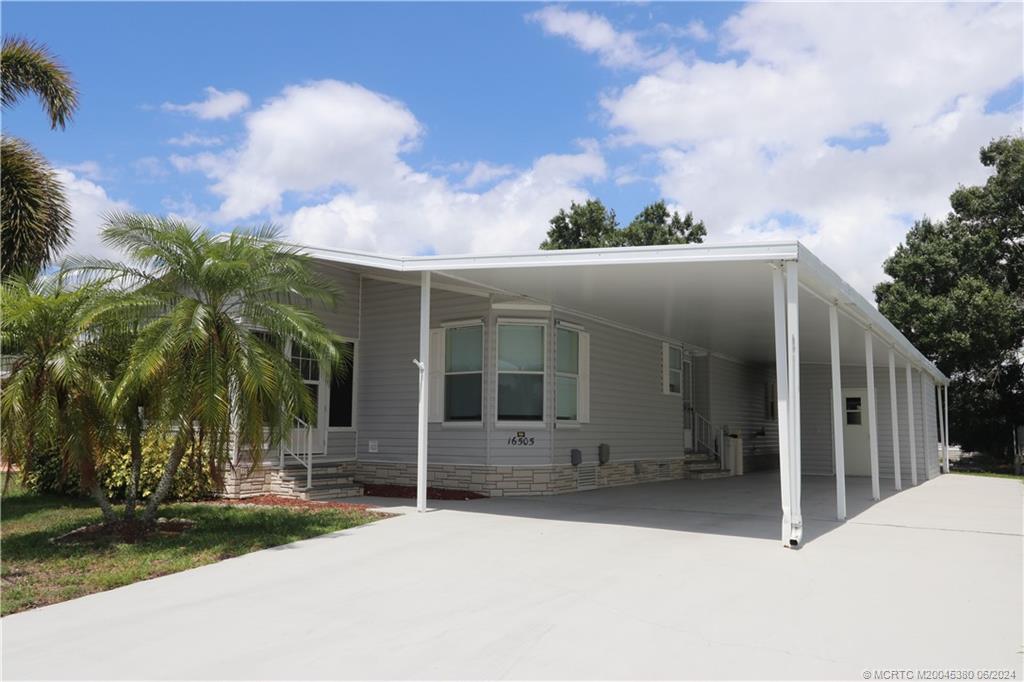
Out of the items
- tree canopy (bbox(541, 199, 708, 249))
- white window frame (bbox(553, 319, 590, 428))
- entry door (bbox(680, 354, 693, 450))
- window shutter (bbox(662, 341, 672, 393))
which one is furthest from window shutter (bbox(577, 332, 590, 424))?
tree canopy (bbox(541, 199, 708, 249))

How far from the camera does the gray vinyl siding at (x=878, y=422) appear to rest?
17.7 m

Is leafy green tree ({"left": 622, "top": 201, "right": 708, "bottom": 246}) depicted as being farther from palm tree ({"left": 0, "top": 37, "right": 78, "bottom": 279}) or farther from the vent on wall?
palm tree ({"left": 0, "top": 37, "right": 78, "bottom": 279})

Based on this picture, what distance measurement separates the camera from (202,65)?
33.4 feet

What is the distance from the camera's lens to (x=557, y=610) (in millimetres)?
5078

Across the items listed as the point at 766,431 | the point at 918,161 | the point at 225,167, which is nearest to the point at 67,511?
the point at 225,167

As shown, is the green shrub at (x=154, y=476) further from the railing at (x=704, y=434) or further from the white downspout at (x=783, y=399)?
→ the railing at (x=704, y=434)

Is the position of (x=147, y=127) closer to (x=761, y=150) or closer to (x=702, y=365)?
(x=761, y=150)

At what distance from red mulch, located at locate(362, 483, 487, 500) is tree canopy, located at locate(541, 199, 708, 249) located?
22.4 meters

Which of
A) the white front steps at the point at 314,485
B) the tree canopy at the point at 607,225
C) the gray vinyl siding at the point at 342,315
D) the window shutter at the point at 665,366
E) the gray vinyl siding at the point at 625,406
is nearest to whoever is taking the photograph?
the white front steps at the point at 314,485

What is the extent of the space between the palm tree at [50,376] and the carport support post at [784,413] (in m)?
6.57

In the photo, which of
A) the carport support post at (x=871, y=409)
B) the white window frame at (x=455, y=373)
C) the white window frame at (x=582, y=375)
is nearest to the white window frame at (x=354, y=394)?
the white window frame at (x=455, y=373)

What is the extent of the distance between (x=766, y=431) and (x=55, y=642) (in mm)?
19317

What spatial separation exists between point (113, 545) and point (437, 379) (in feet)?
18.5

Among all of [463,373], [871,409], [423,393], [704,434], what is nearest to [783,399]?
[423,393]
